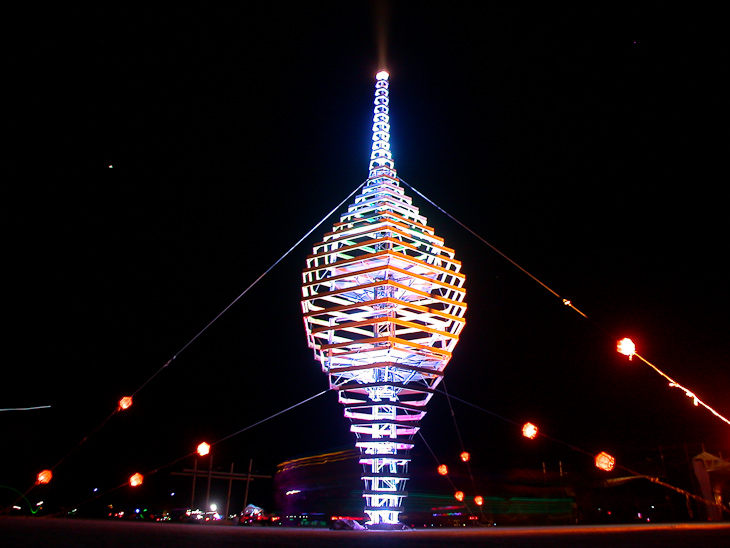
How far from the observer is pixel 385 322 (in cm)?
2592

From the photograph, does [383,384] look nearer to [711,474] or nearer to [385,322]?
[385,322]

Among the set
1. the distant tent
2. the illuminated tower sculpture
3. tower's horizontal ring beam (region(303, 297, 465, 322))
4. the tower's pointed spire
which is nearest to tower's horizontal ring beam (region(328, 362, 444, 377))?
the illuminated tower sculpture

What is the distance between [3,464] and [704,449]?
52563 millimetres

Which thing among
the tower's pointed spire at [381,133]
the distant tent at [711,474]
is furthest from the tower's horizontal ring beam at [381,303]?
the distant tent at [711,474]

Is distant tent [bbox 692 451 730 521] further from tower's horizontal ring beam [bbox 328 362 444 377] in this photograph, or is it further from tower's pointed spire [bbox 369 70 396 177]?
tower's pointed spire [bbox 369 70 396 177]

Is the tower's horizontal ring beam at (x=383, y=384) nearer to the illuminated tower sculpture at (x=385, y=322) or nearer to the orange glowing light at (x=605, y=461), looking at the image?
the illuminated tower sculpture at (x=385, y=322)

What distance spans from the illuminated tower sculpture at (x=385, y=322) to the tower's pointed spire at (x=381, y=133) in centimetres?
292

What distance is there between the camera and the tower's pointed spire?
1444 inches

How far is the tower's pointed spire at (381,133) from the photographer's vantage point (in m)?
36.7

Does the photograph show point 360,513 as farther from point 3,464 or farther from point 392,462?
point 3,464

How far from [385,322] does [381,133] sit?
63.4 ft

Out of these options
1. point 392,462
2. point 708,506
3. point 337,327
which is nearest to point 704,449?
point 708,506

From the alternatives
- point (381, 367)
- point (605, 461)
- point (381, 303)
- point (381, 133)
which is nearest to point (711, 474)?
point (605, 461)

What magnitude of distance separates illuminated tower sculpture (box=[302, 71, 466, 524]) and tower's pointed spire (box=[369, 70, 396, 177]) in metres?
2.92
